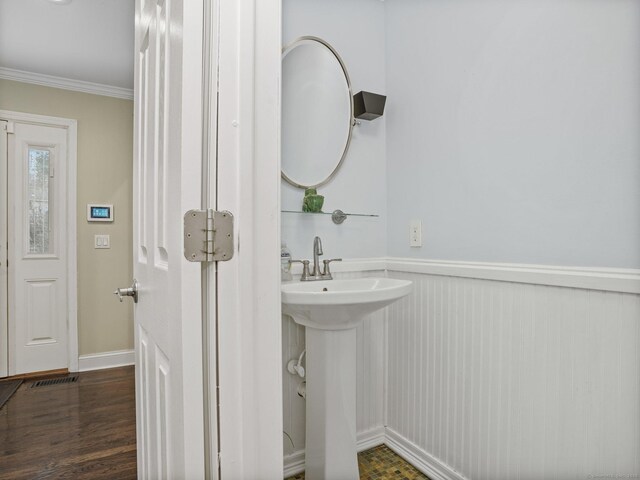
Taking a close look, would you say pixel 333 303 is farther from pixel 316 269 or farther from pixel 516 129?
pixel 516 129

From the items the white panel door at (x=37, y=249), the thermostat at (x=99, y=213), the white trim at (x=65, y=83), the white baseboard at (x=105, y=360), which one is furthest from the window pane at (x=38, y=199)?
the white baseboard at (x=105, y=360)

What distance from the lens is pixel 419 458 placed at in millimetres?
1627

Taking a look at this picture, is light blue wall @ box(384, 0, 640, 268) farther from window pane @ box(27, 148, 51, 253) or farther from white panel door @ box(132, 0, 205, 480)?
window pane @ box(27, 148, 51, 253)

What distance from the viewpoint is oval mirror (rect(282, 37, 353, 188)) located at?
1628 mm

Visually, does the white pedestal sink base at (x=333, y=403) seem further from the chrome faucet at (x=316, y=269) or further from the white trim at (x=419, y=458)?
the white trim at (x=419, y=458)

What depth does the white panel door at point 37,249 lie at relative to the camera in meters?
2.93

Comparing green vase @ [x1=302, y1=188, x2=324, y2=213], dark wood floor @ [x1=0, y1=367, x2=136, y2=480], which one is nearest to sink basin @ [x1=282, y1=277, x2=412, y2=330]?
green vase @ [x1=302, y1=188, x2=324, y2=213]

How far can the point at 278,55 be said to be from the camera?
30.0 inches

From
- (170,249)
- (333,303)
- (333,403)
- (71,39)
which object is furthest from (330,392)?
(71,39)

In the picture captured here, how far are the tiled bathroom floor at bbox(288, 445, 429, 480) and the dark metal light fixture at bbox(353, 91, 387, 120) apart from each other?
5.39 ft

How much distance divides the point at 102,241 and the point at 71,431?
162cm

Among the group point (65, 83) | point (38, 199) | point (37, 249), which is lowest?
point (37, 249)

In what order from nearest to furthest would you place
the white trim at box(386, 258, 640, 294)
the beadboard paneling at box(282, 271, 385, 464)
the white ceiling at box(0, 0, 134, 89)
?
the white trim at box(386, 258, 640, 294), the beadboard paneling at box(282, 271, 385, 464), the white ceiling at box(0, 0, 134, 89)

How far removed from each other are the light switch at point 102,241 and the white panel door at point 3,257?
63 centimetres
